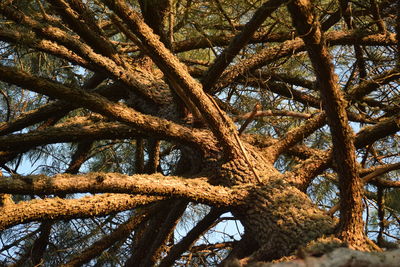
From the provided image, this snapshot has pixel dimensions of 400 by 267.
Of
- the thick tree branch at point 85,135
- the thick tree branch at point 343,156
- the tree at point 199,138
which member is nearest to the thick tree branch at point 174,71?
the tree at point 199,138

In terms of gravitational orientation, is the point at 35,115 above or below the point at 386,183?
above

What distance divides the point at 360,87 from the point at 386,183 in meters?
0.57

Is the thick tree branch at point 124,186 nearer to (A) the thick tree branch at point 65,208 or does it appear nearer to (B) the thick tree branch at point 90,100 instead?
(A) the thick tree branch at point 65,208

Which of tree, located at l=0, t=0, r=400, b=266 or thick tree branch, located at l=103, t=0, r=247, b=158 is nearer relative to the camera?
tree, located at l=0, t=0, r=400, b=266

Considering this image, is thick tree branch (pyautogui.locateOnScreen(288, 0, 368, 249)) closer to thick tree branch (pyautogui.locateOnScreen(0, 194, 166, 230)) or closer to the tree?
the tree

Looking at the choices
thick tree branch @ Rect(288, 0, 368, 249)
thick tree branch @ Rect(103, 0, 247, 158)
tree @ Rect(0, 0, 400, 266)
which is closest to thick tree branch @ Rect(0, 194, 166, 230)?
tree @ Rect(0, 0, 400, 266)

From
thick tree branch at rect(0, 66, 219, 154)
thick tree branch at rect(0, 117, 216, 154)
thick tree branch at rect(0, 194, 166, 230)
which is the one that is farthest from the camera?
thick tree branch at rect(0, 117, 216, 154)

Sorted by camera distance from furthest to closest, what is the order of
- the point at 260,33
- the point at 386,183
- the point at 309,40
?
the point at 260,33, the point at 386,183, the point at 309,40

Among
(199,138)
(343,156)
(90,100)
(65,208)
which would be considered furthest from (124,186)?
(343,156)

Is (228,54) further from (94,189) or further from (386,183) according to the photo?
(386,183)

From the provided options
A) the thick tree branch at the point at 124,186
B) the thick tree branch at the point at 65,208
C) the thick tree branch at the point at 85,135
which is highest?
the thick tree branch at the point at 85,135

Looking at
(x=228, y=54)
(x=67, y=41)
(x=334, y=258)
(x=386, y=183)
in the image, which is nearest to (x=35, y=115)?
(x=67, y=41)

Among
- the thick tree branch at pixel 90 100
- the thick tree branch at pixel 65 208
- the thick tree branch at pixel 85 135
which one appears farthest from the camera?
the thick tree branch at pixel 85 135

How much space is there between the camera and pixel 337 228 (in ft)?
5.01
